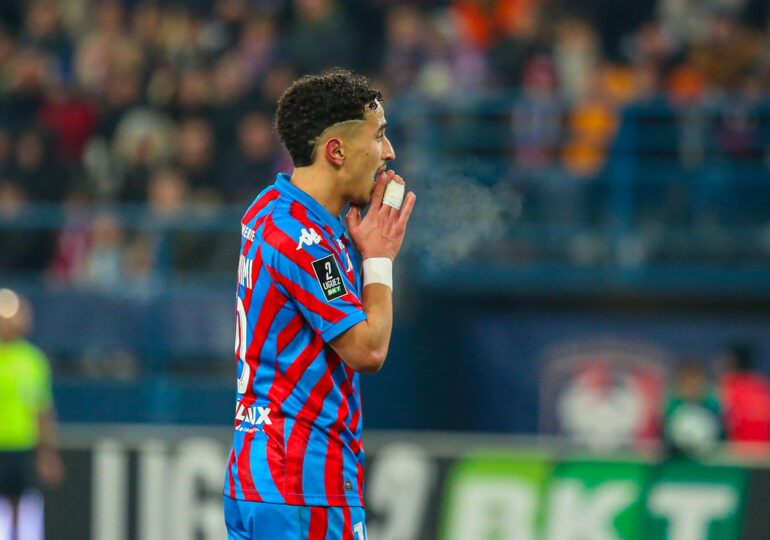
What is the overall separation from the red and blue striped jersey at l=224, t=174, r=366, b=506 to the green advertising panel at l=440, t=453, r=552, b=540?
4860 millimetres

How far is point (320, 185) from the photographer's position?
3404 millimetres

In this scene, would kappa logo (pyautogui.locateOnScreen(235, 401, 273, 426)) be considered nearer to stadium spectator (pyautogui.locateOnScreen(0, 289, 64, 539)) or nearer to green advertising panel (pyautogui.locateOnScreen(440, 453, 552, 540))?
green advertising panel (pyautogui.locateOnScreen(440, 453, 552, 540))

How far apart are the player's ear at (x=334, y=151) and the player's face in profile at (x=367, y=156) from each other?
24mm

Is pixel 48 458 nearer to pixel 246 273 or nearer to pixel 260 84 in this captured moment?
pixel 260 84

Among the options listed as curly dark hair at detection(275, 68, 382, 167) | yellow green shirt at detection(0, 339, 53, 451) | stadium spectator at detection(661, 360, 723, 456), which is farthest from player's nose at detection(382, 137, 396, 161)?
yellow green shirt at detection(0, 339, 53, 451)

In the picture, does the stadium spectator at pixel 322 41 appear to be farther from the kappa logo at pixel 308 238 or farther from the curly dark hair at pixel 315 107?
the kappa logo at pixel 308 238

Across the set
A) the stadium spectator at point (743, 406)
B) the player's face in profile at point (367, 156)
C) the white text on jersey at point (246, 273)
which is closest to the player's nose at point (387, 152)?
the player's face in profile at point (367, 156)

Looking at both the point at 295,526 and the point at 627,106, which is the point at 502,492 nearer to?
the point at 627,106

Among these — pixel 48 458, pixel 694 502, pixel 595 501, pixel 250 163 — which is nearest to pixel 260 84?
pixel 250 163

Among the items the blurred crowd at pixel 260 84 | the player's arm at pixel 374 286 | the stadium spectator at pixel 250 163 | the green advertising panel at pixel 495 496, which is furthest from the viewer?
the stadium spectator at pixel 250 163

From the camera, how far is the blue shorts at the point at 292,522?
3.31 metres

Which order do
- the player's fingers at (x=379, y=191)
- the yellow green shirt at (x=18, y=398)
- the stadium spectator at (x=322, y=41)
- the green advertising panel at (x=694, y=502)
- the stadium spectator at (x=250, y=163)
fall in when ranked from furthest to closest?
1. the stadium spectator at (x=322, y=41)
2. the stadium spectator at (x=250, y=163)
3. the yellow green shirt at (x=18, y=398)
4. the green advertising panel at (x=694, y=502)
5. the player's fingers at (x=379, y=191)

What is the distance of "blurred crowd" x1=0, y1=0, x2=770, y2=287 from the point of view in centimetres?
1092

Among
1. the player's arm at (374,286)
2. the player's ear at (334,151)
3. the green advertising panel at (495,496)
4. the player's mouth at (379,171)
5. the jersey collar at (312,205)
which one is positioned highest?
the player's ear at (334,151)
